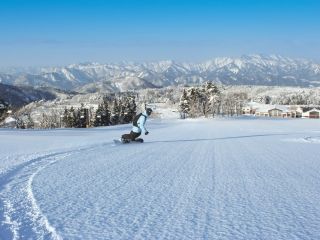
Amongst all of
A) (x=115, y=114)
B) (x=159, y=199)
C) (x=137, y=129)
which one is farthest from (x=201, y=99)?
(x=159, y=199)

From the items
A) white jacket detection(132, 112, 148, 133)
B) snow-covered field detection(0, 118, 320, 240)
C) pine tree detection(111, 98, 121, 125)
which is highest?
white jacket detection(132, 112, 148, 133)

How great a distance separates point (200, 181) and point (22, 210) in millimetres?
3583

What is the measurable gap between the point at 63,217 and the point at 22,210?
680mm

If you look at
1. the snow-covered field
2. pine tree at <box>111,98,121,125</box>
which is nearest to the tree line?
pine tree at <box>111,98,121,125</box>

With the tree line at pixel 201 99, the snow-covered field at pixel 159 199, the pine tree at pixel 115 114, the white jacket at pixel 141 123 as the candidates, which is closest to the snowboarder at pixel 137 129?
the white jacket at pixel 141 123

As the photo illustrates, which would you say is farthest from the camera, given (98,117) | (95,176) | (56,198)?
(98,117)

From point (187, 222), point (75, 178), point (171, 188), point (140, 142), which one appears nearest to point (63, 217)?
point (187, 222)

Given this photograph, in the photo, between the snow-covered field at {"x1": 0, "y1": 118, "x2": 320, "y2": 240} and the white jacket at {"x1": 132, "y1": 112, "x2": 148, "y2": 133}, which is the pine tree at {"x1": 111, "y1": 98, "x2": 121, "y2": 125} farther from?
the snow-covered field at {"x1": 0, "y1": 118, "x2": 320, "y2": 240}

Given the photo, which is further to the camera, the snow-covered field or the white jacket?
the white jacket

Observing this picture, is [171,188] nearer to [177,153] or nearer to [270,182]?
[270,182]

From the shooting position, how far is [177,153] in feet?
44.0

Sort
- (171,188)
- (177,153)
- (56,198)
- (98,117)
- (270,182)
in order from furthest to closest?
1. (98,117)
2. (177,153)
3. (270,182)
4. (171,188)
5. (56,198)

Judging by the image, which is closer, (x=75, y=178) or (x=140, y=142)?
(x=75, y=178)

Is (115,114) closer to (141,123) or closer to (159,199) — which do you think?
(141,123)
